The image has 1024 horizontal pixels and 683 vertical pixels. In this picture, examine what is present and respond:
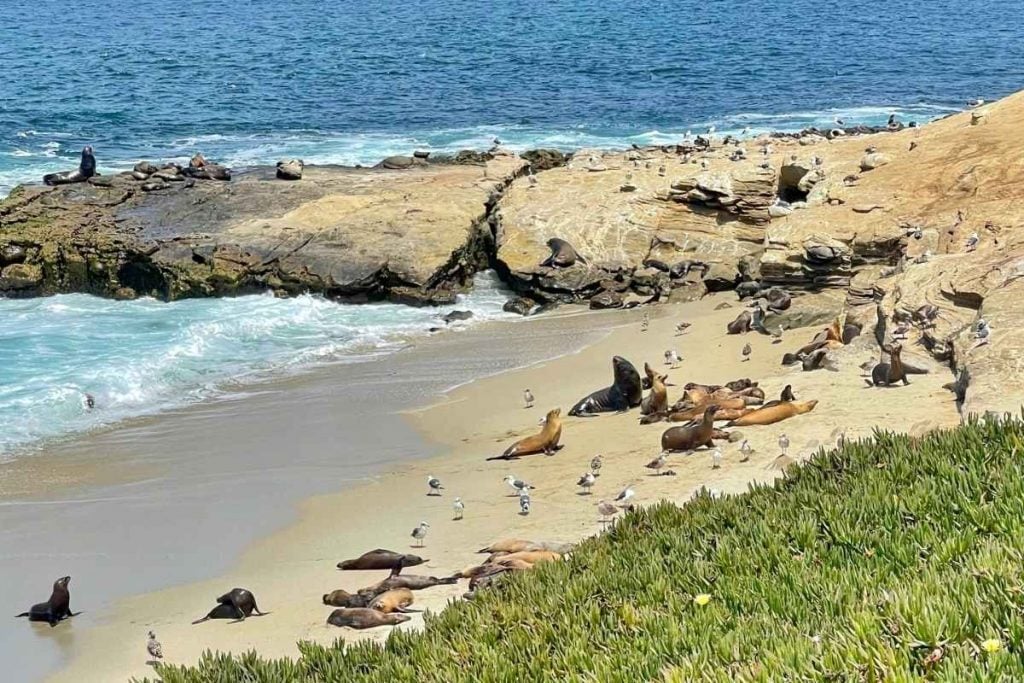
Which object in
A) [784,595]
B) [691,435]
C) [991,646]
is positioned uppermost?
[991,646]

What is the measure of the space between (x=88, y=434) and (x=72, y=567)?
4.35 meters

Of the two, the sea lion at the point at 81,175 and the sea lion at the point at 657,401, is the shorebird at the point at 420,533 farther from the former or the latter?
the sea lion at the point at 81,175

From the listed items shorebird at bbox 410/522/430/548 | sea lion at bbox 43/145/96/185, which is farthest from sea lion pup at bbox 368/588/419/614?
sea lion at bbox 43/145/96/185

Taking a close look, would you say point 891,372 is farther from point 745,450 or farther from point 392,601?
point 392,601

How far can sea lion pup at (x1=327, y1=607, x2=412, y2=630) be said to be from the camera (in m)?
9.48

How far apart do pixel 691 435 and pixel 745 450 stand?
0.85 m

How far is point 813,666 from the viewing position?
5121mm

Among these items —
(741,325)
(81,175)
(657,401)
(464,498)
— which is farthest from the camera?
(81,175)

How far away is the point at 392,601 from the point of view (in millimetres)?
9750

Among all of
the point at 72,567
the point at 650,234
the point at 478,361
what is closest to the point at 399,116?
the point at 650,234

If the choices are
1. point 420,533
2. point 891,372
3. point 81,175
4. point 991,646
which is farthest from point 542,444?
point 81,175

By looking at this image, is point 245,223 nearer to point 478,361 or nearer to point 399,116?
point 478,361

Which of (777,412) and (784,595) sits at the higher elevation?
(784,595)

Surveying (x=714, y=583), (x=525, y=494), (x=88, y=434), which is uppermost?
(x=714, y=583)
